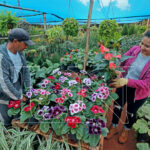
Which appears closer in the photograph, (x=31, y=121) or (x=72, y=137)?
(x=72, y=137)

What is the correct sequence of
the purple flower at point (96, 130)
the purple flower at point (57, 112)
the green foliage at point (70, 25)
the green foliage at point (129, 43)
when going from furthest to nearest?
the green foliage at point (129, 43)
the green foliage at point (70, 25)
the purple flower at point (57, 112)
the purple flower at point (96, 130)

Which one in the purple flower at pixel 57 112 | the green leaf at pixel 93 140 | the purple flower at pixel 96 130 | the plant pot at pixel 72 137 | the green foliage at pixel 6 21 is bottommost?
the plant pot at pixel 72 137

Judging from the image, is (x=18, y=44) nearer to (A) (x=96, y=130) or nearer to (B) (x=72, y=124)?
(B) (x=72, y=124)

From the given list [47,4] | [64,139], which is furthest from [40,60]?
[47,4]

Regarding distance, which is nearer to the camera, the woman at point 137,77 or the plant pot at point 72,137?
the plant pot at point 72,137

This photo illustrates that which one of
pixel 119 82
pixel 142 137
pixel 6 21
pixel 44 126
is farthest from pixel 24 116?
pixel 6 21

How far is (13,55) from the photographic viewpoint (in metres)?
1.26

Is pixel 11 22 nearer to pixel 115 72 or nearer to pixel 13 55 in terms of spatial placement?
pixel 13 55

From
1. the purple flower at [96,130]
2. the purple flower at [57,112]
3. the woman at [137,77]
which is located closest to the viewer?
the purple flower at [96,130]

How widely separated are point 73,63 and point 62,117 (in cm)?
156

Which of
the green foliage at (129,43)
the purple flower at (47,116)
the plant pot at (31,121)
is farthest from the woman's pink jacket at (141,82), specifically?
the green foliage at (129,43)

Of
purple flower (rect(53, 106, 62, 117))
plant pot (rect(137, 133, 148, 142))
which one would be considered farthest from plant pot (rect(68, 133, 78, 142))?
plant pot (rect(137, 133, 148, 142))

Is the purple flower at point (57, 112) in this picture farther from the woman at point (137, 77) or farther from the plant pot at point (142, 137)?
the plant pot at point (142, 137)

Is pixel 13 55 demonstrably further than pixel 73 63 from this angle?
No
